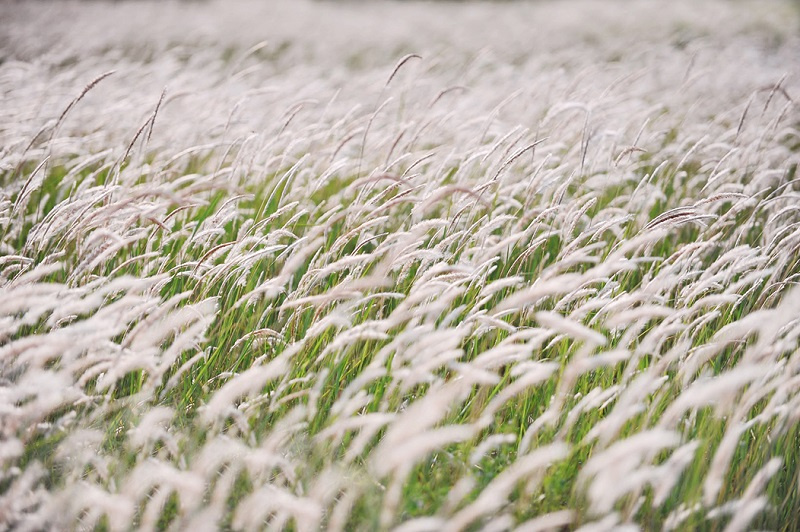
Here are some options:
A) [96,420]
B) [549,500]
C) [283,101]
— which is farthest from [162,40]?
[549,500]

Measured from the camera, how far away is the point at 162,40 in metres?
12.2

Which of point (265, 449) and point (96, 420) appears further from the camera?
point (96, 420)

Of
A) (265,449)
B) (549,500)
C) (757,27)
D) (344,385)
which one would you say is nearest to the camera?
(265,449)

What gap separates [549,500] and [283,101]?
436 centimetres

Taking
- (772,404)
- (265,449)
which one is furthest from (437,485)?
(772,404)

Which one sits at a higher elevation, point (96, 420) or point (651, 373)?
point (651, 373)

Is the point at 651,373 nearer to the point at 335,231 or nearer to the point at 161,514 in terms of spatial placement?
the point at 161,514

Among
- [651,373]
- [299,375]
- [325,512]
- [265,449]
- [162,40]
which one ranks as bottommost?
[325,512]

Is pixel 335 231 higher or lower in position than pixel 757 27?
lower

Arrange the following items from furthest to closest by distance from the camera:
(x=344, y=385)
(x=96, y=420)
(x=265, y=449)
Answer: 1. (x=344, y=385)
2. (x=96, y=420)
3. (x=265, y=449)

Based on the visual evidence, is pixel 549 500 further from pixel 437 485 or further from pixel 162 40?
pixel 162 40

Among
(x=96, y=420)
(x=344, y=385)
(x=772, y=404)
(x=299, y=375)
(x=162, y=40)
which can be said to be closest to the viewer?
(x=772, y=404)

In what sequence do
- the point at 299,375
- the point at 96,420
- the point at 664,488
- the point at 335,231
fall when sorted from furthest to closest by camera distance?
the point at 335,231
the point at 299,375
the point at 96,420
the point at 664,488

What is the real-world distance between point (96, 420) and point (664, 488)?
1.81 meters
